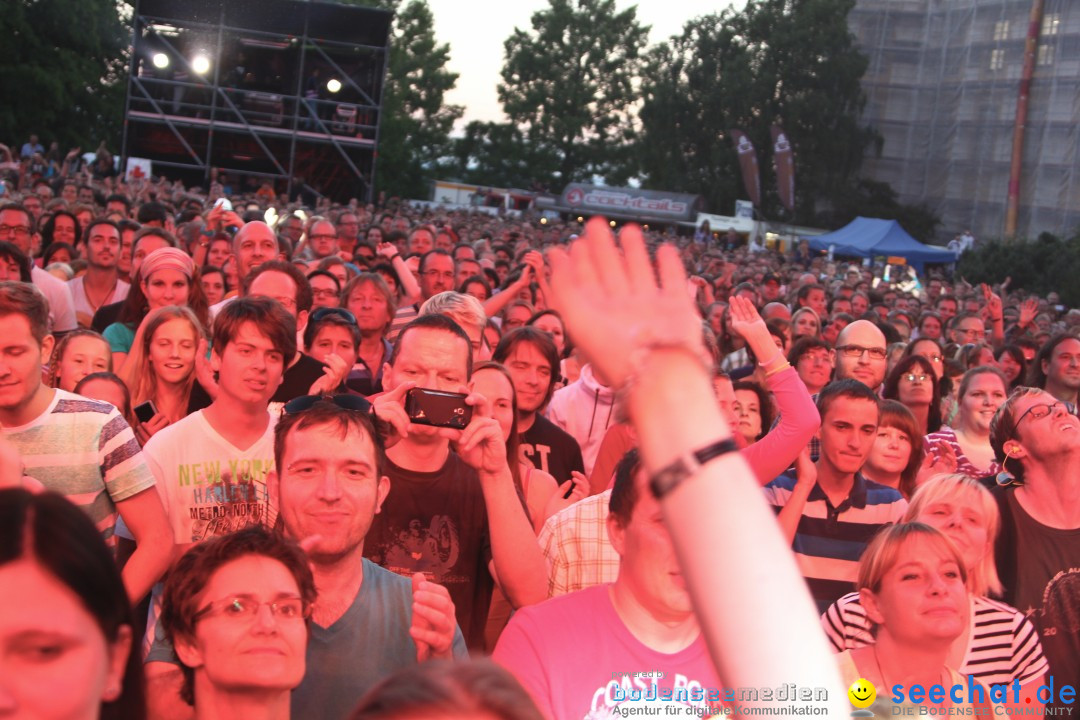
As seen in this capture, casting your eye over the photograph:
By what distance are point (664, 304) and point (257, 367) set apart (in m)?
3.03

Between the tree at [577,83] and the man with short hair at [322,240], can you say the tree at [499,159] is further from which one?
the man with short hair at [322,240]

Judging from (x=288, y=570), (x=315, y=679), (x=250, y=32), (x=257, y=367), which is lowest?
(x=315, y=679)

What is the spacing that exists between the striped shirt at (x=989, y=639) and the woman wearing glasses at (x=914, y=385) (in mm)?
3149

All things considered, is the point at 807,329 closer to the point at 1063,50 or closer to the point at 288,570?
the point at 288,570

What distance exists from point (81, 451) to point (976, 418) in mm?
4375

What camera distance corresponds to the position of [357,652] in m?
2.78

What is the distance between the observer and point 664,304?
3.77 ft

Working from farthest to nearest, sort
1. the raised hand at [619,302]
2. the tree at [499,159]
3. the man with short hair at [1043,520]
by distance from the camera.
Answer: the tree at [499,159]
the man with short hair at [1043,520]
the raised hand at [619,302]

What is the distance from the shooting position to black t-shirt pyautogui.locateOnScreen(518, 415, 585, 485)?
509 centimetres

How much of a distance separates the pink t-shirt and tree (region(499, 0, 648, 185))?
208ft

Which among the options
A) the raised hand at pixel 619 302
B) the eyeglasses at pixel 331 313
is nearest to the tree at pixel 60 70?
the eyeglasses at pixel 331 313

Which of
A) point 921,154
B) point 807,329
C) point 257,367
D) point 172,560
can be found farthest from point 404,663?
point 921,154

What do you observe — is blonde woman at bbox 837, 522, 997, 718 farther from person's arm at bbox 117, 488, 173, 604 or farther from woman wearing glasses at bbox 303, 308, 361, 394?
woman wearing glasses at bbox 303, 308, 361, 394

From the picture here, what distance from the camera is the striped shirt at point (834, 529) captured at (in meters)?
4.39
